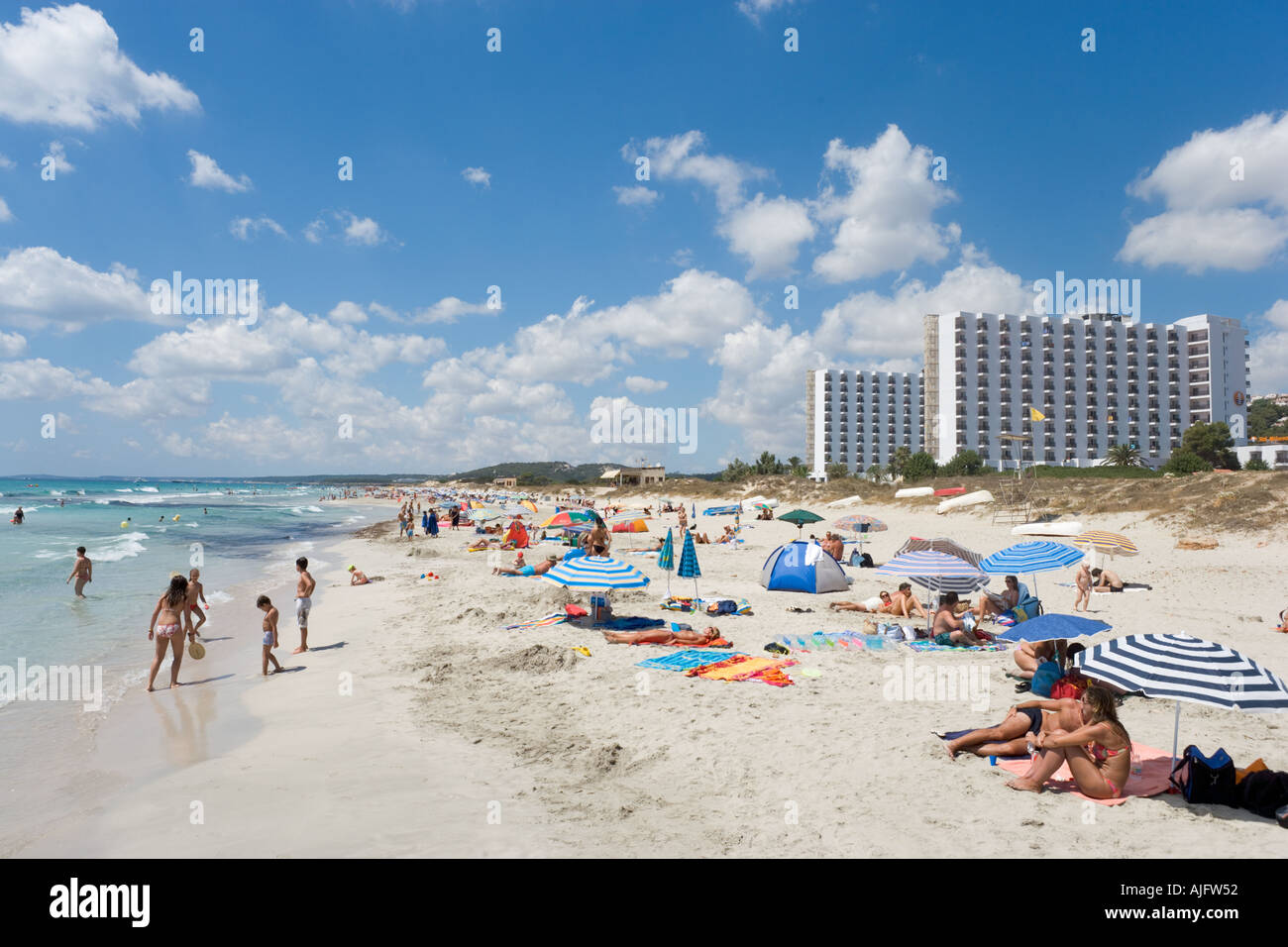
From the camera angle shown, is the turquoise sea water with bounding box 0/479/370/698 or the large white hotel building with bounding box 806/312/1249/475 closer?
the turquoise sea water with bounding box 0/479/370/698

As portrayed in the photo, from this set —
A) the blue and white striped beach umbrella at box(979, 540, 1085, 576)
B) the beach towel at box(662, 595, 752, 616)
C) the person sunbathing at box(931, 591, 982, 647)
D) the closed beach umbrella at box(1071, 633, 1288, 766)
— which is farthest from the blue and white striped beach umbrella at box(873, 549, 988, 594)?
the closed beach umbrella at box(1071, 633, 1288, 766)

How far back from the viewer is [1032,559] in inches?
432

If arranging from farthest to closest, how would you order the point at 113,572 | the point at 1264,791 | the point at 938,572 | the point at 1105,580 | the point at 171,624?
the point at 113,572 → the point at 1105,580 → the point at 938,572 → the point at 171,624 → the point at 1264,791

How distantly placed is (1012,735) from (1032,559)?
6.05 meters

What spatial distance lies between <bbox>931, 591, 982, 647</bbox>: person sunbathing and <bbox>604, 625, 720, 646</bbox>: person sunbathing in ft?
11.5

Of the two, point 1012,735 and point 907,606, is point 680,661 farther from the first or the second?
point 907,606

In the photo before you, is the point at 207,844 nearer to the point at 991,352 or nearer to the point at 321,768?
the point at 321,768

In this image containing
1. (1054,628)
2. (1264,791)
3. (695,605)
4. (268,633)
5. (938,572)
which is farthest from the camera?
(695,605)

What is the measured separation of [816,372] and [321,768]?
126429 mm

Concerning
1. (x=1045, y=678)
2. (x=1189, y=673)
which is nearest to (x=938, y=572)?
(x=1045, y=678)

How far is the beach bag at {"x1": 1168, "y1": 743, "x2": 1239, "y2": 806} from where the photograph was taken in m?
4.82

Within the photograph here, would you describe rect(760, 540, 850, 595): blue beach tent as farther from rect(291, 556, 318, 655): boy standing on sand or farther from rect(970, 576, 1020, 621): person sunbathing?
rect(291, 556, 318, 655): boy standing on sand

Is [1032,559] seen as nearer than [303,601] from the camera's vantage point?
Yes

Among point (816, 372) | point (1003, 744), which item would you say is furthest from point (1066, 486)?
point (816, 372)
